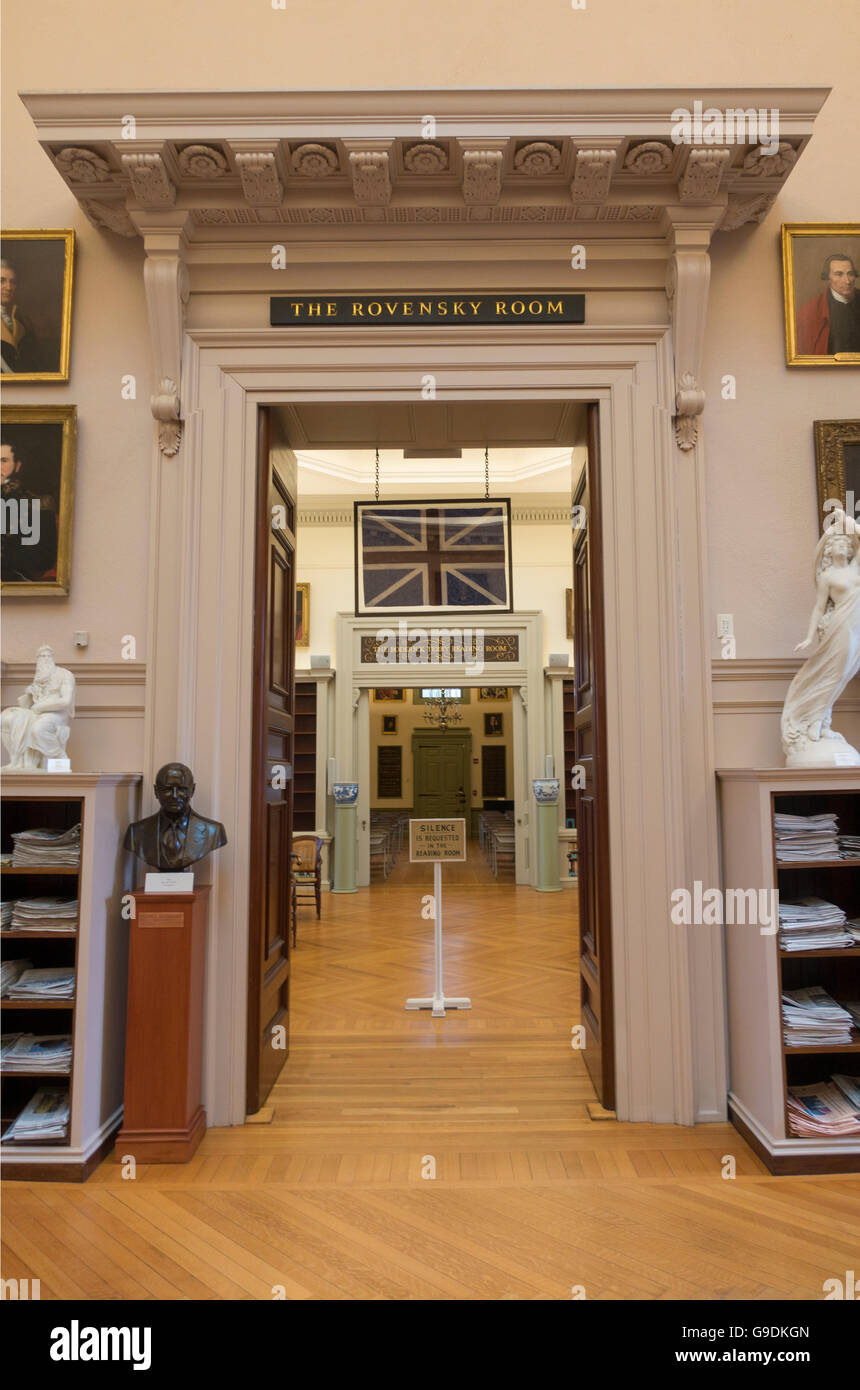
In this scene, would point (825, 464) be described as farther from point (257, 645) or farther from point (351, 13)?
point (351, 13)

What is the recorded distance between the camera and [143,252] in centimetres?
407

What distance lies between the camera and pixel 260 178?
11.5 ft

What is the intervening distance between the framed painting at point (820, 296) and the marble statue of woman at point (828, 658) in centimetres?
91

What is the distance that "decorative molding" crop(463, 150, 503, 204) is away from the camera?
3414 mm

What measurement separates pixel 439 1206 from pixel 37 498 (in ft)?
11.2

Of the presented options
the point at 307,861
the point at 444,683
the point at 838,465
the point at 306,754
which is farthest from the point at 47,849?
the point at 306,754

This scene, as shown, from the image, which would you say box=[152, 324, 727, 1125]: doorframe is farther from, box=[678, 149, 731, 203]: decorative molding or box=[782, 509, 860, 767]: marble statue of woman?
box=[678, 149, 731, 203]: decorative molding

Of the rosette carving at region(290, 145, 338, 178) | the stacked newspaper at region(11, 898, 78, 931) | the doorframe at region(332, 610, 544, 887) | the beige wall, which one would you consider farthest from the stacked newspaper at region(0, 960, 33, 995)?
the doorframe at region(332, 610, 544, 887)

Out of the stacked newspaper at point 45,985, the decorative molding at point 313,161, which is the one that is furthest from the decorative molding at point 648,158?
the stacked newspaper at point 45,985

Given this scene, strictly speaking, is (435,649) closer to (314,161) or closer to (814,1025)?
(314,161)

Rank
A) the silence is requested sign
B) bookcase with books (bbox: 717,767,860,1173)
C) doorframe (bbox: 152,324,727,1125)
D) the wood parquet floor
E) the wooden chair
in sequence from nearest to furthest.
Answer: the wood parquet floor
bookcase with books (bbox: 717,767,860,1173)
doorframe (bbox: 152,324,727,1125)
the silence is requested sign
the wooden chair

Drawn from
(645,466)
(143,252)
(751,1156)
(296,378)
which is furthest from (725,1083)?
(143,252)

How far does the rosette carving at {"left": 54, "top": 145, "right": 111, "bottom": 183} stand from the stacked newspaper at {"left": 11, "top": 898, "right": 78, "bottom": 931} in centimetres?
304

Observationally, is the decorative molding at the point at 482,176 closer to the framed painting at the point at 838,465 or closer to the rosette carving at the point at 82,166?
the rosette carving at the point at 82,166
